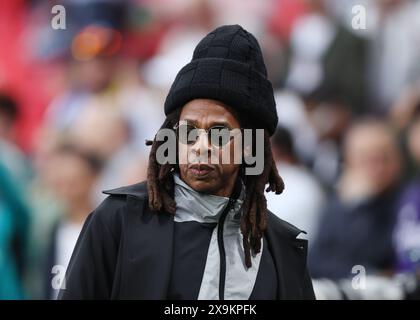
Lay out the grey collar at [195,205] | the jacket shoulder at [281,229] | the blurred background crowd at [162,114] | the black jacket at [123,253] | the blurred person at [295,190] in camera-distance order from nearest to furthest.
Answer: the black jacket at [123,253] < the grey collar at [195,205] < the jacket shoulder at [281,229] < the blurred person at [295,190] < the blurred background crowd at [162,114]

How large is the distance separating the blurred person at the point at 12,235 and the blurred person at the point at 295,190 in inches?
46.5

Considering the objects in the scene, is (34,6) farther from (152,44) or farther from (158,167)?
(158,167)

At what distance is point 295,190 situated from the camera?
188 inches

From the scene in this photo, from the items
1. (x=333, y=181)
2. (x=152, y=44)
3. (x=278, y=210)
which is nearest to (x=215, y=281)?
(x=278, y=210)

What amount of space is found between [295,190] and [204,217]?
2246 millimetres

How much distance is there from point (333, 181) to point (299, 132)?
0.97 ft

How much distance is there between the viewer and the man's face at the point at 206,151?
97.7 inches

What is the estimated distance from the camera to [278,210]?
4.56 metres

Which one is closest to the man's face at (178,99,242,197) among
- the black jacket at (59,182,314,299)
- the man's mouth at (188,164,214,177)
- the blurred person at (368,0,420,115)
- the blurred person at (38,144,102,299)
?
the man's mouth at (188,164,214,177)

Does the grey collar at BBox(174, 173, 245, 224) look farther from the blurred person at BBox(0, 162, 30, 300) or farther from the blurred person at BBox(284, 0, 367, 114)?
the blurred person at BBox(284, 0, 367, 114)

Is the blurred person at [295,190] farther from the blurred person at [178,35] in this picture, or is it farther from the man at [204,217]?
the man at [204,217]

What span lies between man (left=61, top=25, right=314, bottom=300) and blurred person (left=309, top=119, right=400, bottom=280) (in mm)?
2057

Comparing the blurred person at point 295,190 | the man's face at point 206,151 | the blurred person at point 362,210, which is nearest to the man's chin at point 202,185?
the man's face at point 206,151
